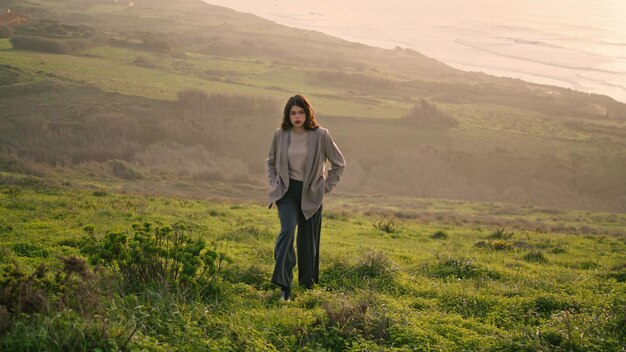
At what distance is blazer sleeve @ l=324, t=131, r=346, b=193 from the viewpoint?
306 inches

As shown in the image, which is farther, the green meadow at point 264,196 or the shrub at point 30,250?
the shrub at point 30,250

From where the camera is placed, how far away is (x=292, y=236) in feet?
25.0

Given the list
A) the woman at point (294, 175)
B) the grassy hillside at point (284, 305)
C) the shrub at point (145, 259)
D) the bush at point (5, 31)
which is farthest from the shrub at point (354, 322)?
the bush at point (5, 31)

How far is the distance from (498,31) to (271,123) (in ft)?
179

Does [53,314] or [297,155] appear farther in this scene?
[297,155]

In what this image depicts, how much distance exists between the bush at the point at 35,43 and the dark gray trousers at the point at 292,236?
70711mm

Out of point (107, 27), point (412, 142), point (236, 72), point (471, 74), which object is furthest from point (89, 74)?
point (471, 74)

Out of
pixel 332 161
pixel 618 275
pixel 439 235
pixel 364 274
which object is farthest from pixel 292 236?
pixel 439 235

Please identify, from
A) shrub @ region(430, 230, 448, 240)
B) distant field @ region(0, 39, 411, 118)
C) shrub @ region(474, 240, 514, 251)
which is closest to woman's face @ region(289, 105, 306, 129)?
shrub @ region(474, 240, 514, 251)

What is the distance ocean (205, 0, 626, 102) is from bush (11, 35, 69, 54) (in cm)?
6034

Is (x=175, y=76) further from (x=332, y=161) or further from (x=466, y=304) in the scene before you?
(x=466, y=304)

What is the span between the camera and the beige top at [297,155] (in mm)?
7660

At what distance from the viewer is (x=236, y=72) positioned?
77.9m

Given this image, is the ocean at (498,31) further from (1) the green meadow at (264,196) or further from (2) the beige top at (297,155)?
(2) the beige top at (297,155)
